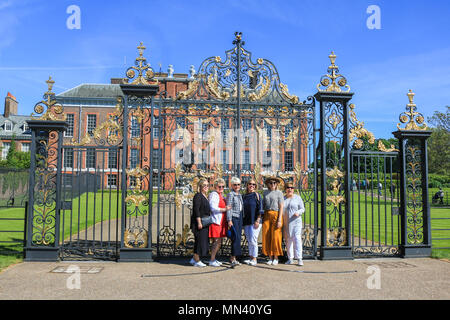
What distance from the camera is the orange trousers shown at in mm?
7066

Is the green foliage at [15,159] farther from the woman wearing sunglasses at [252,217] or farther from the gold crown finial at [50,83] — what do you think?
the woman wearing sunglasses at [252,217]

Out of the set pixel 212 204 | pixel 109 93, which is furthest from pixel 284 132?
pixel 109 93

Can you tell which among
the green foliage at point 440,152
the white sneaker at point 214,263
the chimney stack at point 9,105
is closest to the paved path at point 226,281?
the white sneaker at point 214,263

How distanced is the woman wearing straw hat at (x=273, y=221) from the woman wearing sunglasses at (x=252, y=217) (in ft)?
0.48

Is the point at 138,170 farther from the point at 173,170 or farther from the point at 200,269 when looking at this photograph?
the point at 200,269

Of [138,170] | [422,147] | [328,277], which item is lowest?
[328,277]

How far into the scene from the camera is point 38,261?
7215 millimetres

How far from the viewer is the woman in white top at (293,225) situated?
7090mm

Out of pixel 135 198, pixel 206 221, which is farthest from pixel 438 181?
pixel 135 198

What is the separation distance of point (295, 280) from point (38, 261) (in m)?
5.27

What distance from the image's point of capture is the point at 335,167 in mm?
7859

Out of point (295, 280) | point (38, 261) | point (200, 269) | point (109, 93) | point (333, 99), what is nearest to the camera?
point (295, 280)

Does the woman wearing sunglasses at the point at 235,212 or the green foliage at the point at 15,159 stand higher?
the green foliage at the point at 15,159

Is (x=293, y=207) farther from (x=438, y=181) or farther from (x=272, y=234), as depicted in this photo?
(x=438, y=181)
